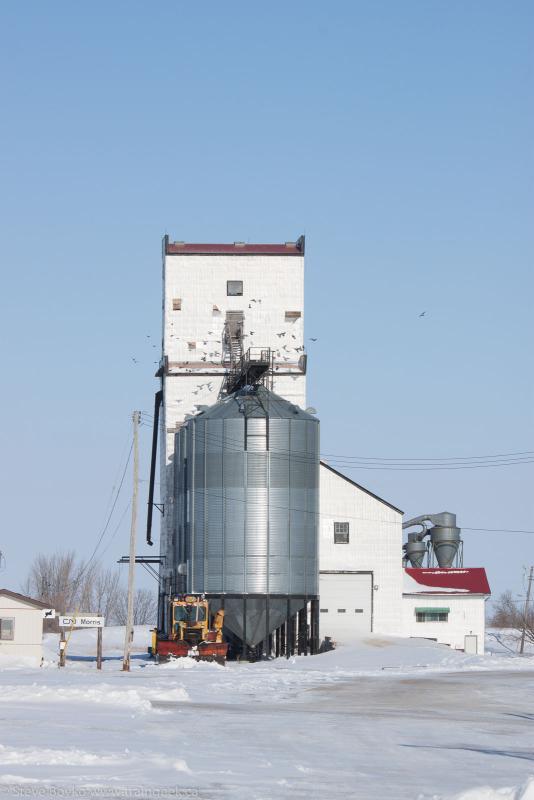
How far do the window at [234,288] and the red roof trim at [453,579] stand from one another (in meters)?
20.2

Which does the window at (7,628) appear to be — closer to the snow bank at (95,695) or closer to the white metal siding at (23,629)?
the white metal siding at (23,629)

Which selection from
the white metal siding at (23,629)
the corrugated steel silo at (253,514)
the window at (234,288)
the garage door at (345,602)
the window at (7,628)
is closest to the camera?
the white metal siding at (23,629)

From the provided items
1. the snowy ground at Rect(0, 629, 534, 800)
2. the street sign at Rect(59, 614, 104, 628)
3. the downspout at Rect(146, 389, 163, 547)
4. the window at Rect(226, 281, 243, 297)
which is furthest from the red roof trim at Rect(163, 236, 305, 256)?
the snowy ground at Rect(0, 629, 534, 800)

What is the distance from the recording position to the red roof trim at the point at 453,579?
254 ft

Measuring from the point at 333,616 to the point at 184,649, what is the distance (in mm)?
18817

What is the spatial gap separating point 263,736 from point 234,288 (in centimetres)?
5519

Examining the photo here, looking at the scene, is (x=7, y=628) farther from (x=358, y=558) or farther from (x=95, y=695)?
(x=95, y=695)

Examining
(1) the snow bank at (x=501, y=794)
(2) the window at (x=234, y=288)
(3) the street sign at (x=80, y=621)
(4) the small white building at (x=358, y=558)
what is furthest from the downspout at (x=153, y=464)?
(1) the snow bank at (x=501, y=794)

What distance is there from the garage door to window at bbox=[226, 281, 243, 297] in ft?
56.6

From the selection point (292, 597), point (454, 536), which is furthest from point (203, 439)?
point (454, 536)

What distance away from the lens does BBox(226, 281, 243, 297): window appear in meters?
76.4

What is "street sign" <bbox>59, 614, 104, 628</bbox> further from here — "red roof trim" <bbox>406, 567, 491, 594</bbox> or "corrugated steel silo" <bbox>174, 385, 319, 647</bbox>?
"red roof trim" <bbox>406, 567, 491, 594</bbox>

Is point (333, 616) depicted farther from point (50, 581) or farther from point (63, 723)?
point (50, 581)

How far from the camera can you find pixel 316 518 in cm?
6494
